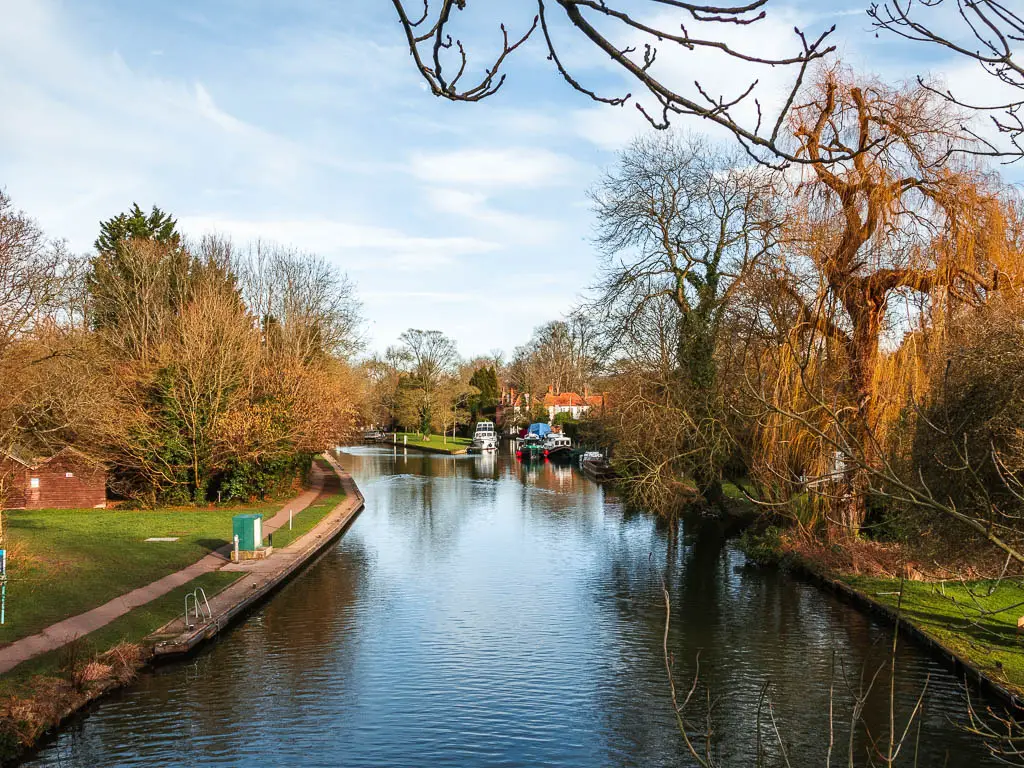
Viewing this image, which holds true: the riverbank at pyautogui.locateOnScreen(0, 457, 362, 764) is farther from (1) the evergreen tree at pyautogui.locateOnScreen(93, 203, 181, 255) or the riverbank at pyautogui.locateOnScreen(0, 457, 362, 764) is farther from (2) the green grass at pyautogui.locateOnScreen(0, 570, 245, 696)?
(1) the evergreen tree at pyautogui.locateOnScreen(93, 203, 181, 255)

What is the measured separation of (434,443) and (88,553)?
69.8m

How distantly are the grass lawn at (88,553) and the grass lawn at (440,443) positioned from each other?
50769 millimetres

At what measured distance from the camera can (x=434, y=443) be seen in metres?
91.3

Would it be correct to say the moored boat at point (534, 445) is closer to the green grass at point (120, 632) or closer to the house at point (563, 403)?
the house at point (563, 403)

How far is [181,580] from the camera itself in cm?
2006

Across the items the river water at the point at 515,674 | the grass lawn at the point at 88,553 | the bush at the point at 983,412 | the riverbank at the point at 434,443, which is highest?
the bush at the point at 983,412

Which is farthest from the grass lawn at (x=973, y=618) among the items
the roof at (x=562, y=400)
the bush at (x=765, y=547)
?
the roof at (x=562, y=400)

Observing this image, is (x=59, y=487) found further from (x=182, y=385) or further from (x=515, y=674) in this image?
(x=515, y=674)

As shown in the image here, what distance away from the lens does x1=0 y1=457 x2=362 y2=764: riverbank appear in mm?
11367

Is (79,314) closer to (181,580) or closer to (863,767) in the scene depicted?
(181,580)

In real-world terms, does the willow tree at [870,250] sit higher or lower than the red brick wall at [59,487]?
higher

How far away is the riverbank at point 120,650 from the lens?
11.4 m

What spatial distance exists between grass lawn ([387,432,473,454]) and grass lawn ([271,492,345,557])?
141ft

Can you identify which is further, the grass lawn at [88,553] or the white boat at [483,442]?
the white boat at [483,442]
